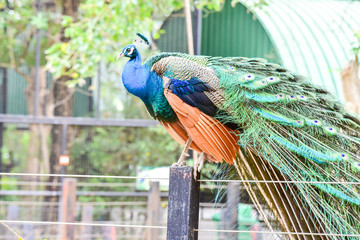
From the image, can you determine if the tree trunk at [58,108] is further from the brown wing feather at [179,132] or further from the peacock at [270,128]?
the peacock at [270,128]

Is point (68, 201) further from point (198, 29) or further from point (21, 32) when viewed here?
point (21, 32)

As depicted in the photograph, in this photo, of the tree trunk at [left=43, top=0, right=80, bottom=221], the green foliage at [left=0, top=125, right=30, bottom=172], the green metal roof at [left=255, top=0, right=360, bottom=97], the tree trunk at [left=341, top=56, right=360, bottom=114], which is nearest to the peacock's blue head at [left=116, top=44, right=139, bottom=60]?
the tree trunk at [left=341, top=56, right=360, bottom=114]

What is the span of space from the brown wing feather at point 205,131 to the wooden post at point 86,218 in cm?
292

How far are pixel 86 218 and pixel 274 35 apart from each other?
3.58m

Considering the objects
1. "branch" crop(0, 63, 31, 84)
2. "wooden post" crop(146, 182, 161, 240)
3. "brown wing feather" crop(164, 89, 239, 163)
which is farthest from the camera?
"branch" crop(0, 63, 31, 84)

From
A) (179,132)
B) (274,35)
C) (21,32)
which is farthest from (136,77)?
(21,32)

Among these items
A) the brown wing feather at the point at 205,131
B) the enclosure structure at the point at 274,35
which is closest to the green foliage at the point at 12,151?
the enclosure structure at the point at 274,35

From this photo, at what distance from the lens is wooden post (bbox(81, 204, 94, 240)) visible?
5.91 meters

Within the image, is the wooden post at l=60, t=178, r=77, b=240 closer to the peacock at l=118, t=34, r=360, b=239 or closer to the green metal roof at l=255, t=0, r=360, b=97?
the peacock at l=118, t=34, r=360, b=239

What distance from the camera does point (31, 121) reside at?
25.4 ft

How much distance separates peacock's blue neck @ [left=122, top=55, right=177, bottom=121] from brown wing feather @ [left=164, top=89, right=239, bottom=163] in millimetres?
75

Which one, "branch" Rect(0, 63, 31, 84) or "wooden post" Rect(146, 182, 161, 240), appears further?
"branch" Rect(0, 63, 31, 84)

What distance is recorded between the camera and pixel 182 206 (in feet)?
9.32

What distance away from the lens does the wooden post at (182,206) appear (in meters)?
2.82
